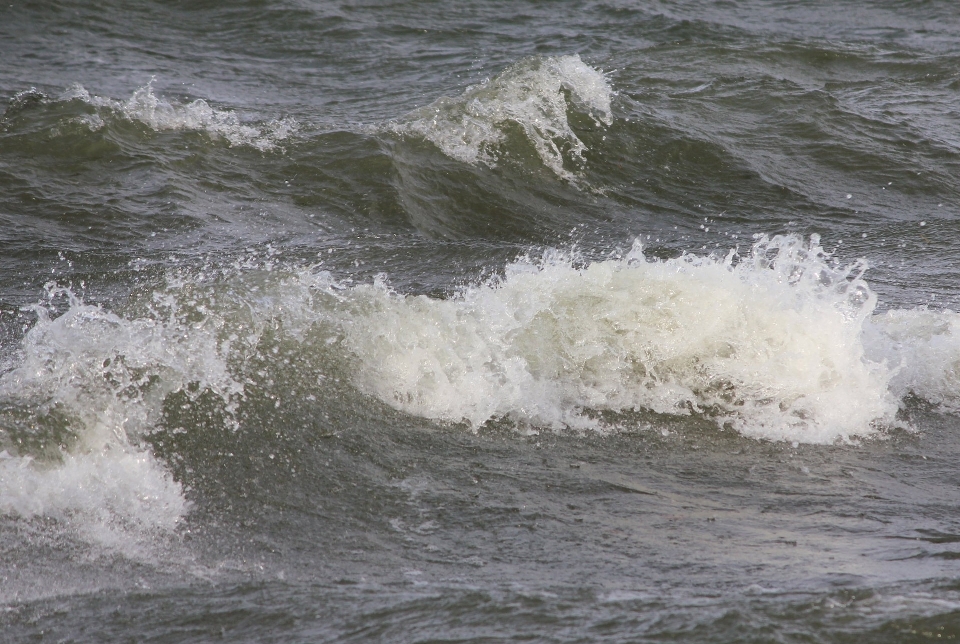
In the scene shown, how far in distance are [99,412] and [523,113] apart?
5505 mm

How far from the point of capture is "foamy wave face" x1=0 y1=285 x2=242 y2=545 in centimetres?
339

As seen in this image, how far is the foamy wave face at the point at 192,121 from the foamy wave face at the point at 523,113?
105 centimetres

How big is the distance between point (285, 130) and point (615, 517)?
564 centimetres

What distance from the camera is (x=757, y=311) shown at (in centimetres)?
482

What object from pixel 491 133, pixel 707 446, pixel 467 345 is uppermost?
pixel 491 133

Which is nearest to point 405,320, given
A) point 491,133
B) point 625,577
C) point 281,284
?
point 281,284

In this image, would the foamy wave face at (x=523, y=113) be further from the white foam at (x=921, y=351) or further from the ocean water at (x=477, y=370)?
the white foam at (x=921, y=351)

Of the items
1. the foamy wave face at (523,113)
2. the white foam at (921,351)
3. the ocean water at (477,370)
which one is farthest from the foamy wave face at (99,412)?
the foamy wave face at (523,113)

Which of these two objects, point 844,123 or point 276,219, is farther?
point 844,123

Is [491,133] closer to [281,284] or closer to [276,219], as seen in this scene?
[276,219]

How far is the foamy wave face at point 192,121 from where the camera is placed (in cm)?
790

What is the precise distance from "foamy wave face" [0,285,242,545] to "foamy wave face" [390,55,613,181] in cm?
411

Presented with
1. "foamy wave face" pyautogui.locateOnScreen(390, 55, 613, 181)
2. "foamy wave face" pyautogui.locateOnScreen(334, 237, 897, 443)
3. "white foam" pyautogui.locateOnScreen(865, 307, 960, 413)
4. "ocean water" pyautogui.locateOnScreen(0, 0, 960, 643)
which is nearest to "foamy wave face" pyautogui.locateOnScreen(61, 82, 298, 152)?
"ocean water" pyautogui.locateOnScreen(0, 0, 960, 643)

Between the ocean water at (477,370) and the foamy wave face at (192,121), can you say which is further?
the foamy wave face at (192,121)
